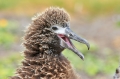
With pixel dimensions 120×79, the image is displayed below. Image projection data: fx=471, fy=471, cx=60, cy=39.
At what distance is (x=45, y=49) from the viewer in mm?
5859

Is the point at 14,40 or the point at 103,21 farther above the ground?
the point at 103,21

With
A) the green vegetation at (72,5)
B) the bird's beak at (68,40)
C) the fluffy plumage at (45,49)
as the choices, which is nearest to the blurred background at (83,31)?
the green vegetation at (72,5)

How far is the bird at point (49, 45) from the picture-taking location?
5750 mm

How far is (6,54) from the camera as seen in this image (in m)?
12.5

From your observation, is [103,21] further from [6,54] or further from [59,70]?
[59,70]

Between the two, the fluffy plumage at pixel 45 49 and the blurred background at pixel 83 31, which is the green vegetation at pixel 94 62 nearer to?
the blurred background at pixel 83 31

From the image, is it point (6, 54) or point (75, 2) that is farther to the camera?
point (75, 2)

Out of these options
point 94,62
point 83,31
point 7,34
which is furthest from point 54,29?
point 83,31

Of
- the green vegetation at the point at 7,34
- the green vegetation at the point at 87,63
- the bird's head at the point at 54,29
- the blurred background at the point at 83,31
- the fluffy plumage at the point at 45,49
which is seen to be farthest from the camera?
the green vegetation at the point at 7,34

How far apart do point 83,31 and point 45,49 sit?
507 inches

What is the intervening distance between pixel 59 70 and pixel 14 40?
8.94 meters

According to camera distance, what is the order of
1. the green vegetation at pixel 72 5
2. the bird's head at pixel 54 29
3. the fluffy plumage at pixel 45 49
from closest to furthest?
1. the fluffy plumage at pixel 45 49
2. the bird's head at pixel 54 29
3. the green vegetation at pixel 72 5

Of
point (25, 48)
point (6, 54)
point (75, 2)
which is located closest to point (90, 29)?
point (75, 2)

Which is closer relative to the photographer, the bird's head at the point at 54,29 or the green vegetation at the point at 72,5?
the bird's head at the point at 54,29
